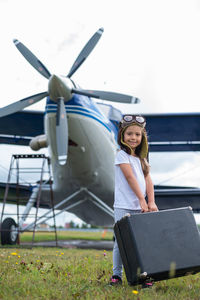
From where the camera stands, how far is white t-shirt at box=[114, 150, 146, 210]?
82.9 inches

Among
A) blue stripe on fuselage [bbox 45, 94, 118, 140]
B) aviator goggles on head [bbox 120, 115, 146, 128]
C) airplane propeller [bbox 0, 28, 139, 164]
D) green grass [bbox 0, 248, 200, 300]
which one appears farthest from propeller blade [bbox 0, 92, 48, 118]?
green grass [bbox 0, 248, 200, 300]

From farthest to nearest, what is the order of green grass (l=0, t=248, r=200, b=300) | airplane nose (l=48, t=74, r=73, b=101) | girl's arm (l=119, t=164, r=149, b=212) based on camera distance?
airplane nose (l=48, t=74, r=73, b=101), girl's arm (l=119, t=164, r=149, b=212), green grass (l=0, t=248, r=200, b=300)

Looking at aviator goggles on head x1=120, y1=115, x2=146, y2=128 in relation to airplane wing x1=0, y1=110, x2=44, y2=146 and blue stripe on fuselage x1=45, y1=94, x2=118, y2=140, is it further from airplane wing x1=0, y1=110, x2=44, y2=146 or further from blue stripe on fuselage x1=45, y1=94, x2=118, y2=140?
airplane wing x1=0, y1=110, x2=44, y2=146

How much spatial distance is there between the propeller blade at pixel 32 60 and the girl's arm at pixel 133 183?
18.1 ft

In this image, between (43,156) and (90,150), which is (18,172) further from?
(90,150)

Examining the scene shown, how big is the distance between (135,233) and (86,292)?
16.1 inches

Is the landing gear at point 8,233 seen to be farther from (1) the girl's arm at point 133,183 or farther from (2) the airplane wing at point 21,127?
(1) the girl's arm at point 133,183

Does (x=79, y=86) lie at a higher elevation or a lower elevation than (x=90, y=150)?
higher

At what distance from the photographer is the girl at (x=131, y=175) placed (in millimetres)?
2057

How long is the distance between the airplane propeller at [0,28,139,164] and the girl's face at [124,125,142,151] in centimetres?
455

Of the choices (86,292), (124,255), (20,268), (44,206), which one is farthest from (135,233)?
(44,206)

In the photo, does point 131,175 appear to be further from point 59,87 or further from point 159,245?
point 59,87

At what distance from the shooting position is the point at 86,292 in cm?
162

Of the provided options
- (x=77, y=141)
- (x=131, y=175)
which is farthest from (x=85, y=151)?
(x=131, y=175)
